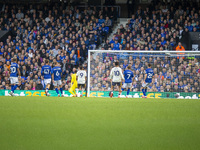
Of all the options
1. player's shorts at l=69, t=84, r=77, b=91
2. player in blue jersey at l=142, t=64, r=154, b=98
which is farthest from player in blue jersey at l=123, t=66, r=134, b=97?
player's shorts at l=69, t=84, r=77, b=91

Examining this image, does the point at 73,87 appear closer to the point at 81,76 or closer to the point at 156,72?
the point at 81,76

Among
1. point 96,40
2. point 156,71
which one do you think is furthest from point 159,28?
point 156,71

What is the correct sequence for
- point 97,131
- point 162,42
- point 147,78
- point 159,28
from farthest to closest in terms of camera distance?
Result: point 159,28 < point 162,42 < point 147,78 < point 97,131

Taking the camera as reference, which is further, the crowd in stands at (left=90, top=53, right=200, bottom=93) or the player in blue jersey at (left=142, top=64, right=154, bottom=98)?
the player in blue jersey at (left=142, top=64, right=154, bottom=98)

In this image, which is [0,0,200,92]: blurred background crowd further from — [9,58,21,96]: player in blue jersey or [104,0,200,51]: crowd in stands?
[9,58,21,96]: player in blue jersey

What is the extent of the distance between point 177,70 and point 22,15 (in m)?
12.1

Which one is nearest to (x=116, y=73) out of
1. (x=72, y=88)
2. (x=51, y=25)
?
(x=72, y=88)

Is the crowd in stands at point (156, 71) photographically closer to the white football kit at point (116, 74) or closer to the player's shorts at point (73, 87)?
the white football kit at point (116, 74)

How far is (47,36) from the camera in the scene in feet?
70.1

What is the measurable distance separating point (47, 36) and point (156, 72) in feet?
28.0

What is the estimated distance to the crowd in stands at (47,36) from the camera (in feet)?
60.9

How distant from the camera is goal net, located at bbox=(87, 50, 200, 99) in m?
15.1

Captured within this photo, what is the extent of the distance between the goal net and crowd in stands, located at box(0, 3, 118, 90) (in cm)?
201

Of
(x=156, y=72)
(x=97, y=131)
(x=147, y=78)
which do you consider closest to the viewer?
(x=97, y=131)
